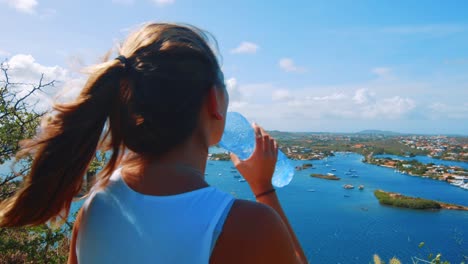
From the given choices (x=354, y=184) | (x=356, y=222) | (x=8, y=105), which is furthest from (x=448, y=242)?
(x=8, y=105)

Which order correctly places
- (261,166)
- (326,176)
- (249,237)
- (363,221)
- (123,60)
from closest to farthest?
(249,237)
(123,60)
(261,166)
(363,221)
(326,176)

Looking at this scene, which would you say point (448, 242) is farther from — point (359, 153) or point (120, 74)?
point (359, 153)

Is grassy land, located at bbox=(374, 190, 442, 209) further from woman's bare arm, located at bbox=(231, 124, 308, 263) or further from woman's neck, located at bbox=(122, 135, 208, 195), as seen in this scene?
woman's neck, located at bbox=(122, 135, 208, 195)

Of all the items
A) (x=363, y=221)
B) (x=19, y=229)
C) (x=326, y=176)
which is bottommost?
(x=363, y=221)

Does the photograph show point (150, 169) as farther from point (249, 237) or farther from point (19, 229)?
point (19, 229)

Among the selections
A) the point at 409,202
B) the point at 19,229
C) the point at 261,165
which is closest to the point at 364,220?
the point at 409,202

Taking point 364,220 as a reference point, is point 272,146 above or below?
above

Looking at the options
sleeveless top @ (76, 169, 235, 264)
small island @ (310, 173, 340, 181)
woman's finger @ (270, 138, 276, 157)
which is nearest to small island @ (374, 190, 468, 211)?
small island @ (310, 173, 340, 181)
